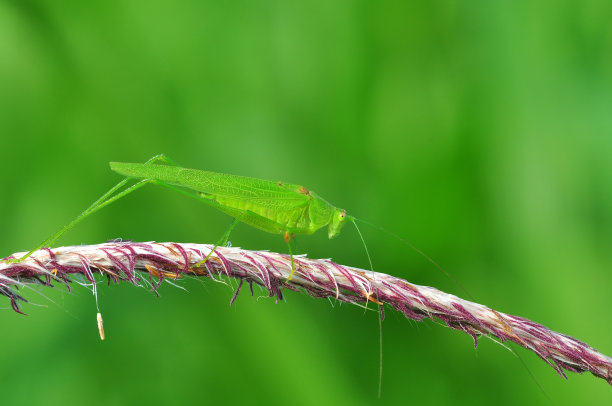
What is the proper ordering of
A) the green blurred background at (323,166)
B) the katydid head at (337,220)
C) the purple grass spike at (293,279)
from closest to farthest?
1. the purple grass spike at (293,279)
2. the green blurred background at (323,166)
3. the katydid head at (337,220)

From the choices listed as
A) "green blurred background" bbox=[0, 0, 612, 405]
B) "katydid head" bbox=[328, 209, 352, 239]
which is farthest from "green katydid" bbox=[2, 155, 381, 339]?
"green blurred background" bbox=[0, 0, 612, 405]

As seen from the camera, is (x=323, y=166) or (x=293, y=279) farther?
(x=323, y=166)

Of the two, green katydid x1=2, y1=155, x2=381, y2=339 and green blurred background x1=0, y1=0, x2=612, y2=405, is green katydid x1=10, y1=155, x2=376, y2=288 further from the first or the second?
green blurred background x1=0, y1=0, x2=612, y2=405

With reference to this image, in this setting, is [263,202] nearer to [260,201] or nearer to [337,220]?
[260,201]

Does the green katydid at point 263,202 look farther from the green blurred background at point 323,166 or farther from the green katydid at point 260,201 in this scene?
the green blurred background at point 323,166

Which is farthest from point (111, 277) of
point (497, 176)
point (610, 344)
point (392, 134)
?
point (610, 344)

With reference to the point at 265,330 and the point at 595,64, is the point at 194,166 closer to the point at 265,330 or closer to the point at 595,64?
the point at 265,330

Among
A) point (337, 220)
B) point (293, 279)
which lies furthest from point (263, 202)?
point (293, 279)

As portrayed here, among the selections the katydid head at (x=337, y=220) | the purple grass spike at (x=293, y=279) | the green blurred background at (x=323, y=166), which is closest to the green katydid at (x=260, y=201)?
the katydid head at (x=337, y=220)
